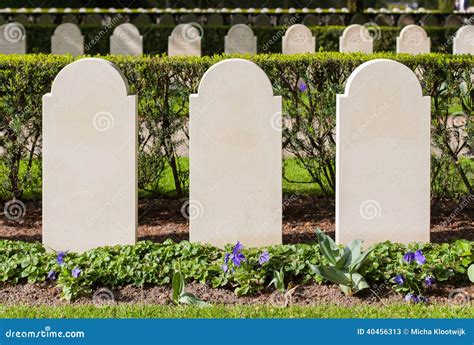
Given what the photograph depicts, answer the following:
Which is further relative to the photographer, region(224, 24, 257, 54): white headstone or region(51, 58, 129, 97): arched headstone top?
region(224, 24, 257, 54): white headstone

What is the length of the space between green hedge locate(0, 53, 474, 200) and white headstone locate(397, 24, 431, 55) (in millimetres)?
10819

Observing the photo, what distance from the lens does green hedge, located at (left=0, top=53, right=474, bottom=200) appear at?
7.20 metres

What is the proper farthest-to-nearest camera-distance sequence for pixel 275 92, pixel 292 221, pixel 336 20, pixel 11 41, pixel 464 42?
pixel 336 20, pixel 11 41, pixel 464 42, pixel 292 221, pixel 275 92

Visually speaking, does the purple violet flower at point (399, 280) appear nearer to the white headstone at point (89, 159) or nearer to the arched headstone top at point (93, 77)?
the white headstone at point (89, 159)

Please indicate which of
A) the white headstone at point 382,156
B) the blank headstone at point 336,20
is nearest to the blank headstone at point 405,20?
the blank headstone at point 336,20

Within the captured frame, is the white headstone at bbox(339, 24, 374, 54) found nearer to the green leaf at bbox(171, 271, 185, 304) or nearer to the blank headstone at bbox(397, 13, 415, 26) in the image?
the blank headstone at bbox(397, 13, 415, 26)

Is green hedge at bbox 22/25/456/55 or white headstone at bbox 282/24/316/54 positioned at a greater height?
green hedge at bbox 22/25/456/55

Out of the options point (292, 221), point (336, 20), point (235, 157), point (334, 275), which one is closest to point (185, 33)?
point (336, 20)

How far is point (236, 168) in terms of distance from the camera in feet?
20.2

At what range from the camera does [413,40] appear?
18.3m

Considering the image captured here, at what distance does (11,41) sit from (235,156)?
41.7 feet

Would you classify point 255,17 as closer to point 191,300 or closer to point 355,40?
point 355,40

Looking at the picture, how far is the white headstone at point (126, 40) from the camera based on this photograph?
18.0 m

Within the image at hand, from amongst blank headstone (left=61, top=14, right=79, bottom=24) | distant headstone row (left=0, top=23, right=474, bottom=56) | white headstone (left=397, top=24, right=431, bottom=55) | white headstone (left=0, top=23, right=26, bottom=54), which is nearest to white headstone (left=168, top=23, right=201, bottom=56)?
distant headstone row (left=0, top=23, right=474, bottom=56)
